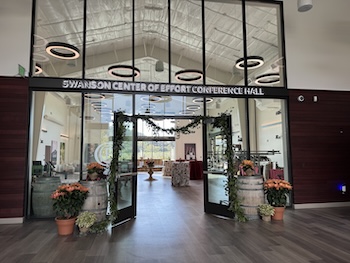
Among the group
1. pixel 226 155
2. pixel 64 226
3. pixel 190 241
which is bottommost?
pixel 190 241

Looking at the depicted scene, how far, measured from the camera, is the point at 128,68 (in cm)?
620

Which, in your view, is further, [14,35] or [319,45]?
[319,45]

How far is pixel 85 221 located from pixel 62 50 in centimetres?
387

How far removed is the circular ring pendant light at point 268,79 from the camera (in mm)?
6593

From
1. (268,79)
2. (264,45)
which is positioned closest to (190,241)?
(268,79)

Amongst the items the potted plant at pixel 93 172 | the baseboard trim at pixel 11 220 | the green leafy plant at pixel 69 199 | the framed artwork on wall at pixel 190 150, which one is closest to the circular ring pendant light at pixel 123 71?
the potted plant at pixel 93 172

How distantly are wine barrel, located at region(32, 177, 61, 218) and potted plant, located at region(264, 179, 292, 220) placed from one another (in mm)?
4647

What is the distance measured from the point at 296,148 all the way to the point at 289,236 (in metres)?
2.85

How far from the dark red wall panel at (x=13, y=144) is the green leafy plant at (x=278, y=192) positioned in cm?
515

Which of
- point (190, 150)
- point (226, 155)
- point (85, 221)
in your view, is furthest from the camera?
point (190, 150)

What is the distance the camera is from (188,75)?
6.60m

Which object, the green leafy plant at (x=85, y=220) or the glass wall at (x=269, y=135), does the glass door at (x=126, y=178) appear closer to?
the green leafy plant at (x=85, y=220)

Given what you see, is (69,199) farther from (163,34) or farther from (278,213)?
(163,34)

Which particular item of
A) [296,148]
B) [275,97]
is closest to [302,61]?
[275,97]
